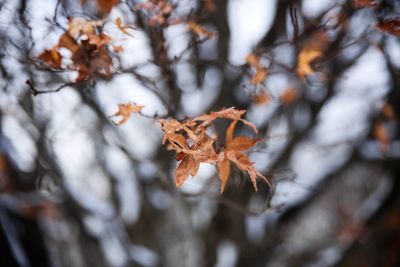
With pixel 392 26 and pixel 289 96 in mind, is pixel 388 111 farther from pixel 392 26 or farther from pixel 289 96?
pixel 392 26

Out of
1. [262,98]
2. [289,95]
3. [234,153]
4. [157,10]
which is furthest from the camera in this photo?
[289,95]

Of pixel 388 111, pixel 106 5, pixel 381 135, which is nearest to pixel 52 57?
pixel 106 5

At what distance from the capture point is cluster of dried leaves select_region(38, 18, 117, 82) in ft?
3.65

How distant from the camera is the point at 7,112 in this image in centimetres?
194

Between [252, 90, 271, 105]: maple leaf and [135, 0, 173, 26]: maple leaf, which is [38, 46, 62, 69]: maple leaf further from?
[252, 90, 271, 105]: maple leaf

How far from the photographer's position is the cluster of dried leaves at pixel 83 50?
1.11 m

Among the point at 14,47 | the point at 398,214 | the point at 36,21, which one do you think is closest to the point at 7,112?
the point at 14,47

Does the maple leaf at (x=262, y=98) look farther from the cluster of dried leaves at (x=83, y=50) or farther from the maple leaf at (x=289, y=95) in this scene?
the cluster of dried leaves at (x=83, y=50)

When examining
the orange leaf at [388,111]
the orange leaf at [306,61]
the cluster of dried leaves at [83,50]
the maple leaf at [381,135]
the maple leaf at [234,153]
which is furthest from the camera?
the maple leaf at [381,135]

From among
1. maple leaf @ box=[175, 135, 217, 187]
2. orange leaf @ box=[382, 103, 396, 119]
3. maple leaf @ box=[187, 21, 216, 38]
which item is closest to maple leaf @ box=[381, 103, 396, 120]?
orange leaf @ box=[382, 103, 396, 119]

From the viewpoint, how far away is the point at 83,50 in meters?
1.13

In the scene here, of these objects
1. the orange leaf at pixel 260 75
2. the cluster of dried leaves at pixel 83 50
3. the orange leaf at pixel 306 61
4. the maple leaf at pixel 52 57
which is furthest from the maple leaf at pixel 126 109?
the orange leaf at pixel 306 61

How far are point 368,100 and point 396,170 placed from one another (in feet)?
2.18

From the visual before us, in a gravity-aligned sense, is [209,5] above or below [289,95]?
above
